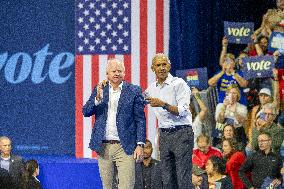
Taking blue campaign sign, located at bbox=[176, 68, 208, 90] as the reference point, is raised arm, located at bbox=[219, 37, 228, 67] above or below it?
above

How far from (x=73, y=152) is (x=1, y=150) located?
7.71 ft

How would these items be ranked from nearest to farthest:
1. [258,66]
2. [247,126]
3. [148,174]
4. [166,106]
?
[166,106] < [148,174] < [258,66] < [247,126]

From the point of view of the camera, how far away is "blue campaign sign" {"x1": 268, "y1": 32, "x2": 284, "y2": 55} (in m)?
10.9

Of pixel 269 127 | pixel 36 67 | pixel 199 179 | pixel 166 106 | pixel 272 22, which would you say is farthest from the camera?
pixel 36 67

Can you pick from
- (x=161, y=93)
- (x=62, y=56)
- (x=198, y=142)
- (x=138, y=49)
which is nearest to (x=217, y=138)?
(x=198, y=142)

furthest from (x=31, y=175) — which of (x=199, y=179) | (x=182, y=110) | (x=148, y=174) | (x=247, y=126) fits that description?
(x=182, y=110)

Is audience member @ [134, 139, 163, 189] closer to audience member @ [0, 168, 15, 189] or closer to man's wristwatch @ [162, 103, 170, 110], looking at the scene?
audience member @ [0, 168, 15, 189]

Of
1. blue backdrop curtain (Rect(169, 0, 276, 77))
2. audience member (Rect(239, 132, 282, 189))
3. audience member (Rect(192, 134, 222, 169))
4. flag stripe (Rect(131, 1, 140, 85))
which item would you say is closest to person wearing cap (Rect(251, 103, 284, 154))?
audience member (Rect(239, 132, 282, 189))

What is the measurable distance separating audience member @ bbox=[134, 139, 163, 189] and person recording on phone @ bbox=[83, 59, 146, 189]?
2237 mm

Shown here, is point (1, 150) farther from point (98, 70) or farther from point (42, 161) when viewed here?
point (98, 70)

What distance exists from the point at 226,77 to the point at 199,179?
205 centimetres

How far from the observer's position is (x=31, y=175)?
998cm

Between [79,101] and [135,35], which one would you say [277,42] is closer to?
[135,35]

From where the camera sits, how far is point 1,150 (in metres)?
10.2
